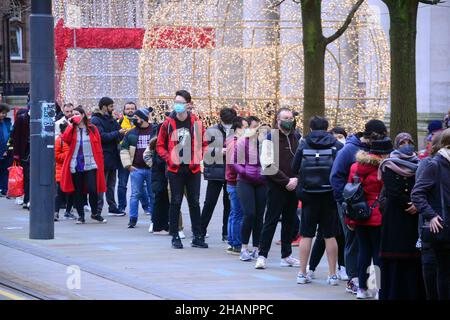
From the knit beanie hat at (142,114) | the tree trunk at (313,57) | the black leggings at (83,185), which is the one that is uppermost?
the tree trunk at (313,57)

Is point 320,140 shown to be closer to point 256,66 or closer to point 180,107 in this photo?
point 180,107

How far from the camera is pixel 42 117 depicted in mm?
15273

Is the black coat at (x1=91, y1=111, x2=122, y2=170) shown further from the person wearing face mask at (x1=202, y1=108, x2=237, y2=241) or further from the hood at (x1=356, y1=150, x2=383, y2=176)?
the hood at (x1=356, y1=150, x2=383, y2=176)

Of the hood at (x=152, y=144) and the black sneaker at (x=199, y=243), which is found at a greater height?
the hood at (x=152, y=144)

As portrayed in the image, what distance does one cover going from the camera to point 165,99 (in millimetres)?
24453

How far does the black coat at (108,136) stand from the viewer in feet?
61.5

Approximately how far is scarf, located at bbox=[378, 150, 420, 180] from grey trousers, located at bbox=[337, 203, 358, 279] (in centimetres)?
152

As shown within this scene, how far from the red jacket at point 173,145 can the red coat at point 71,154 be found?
3.14m

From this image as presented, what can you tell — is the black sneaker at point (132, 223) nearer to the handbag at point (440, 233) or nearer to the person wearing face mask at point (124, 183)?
the person wearing face mask at point (124, 183)

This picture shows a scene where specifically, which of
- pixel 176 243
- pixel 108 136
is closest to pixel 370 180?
pixel 176 243

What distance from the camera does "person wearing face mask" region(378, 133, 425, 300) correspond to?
1009 cm

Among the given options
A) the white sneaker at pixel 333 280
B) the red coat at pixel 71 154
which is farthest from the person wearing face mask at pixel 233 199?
the red coat at pixel 71 154

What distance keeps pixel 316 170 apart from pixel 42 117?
473cm

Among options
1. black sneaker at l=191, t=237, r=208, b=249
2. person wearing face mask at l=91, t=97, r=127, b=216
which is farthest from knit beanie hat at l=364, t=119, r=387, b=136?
person wearing face mask at l=91, t=97, r=127, b=216
